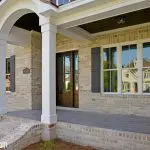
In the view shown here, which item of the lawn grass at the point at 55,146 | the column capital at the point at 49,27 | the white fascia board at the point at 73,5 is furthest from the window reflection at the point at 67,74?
the lawn grass at the point at 55,146

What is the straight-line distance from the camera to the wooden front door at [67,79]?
8492mm

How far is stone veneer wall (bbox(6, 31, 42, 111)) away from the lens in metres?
8.88

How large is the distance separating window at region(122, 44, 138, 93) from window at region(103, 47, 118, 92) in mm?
287

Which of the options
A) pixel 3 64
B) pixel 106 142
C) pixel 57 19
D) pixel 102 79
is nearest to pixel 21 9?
pixel 57 19

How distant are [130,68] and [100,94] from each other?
1.35 metres

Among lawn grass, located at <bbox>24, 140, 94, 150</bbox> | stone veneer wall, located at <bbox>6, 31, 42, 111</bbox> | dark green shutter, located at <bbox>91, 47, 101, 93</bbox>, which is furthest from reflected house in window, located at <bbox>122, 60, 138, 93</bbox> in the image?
stone veneer wall, located at <bbox>6, 31, 42, 111</bbox>

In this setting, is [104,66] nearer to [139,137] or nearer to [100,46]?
[100,46]

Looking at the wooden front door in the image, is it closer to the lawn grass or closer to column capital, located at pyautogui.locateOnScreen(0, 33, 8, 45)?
column capital, located at pyautogui.locateOnScreen(0, 33, 8, 45)

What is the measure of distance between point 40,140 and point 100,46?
3691 mm

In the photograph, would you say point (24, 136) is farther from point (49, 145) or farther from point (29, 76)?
point (29, 76)

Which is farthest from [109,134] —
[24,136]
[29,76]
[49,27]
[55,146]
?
[29,76]

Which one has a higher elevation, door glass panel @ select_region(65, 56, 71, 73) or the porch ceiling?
the porch ceiling

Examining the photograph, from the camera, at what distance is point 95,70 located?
7508 millimetres

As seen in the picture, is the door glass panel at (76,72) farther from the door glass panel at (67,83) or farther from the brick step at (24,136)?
the brick step at (24,136)
